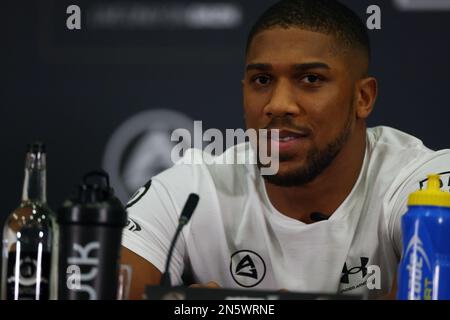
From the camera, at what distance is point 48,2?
71.9 inches

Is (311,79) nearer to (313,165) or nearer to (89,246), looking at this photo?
(313,165)

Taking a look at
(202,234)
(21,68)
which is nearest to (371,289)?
(202,234)

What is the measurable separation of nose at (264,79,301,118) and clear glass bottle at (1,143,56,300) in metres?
0.51

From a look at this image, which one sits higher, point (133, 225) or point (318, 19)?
point (318, 19)

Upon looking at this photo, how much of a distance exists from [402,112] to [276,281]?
1.53 ft

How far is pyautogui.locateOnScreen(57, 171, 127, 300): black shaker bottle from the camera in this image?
936 mm

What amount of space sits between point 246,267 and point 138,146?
1.21 feet

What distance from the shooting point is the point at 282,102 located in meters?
1.51

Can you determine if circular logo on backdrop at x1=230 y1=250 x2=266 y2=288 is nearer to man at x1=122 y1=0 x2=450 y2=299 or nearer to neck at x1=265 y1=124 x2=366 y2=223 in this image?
man at x1=122 y1=0 x2=450 y2=299

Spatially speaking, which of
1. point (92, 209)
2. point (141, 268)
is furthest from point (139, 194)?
point (92, 209)

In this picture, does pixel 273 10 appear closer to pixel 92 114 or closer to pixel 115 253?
pixel 92 114

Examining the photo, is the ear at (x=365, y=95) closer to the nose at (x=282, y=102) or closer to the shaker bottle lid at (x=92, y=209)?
the nose at (x=282, y=102)

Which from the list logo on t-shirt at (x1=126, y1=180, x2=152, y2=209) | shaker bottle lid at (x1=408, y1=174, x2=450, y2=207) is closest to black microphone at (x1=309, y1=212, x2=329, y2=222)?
logo on t-shirt at (x1=126, y1=180, x2=152, y2=209)

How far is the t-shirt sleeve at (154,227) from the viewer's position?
4.97ft
